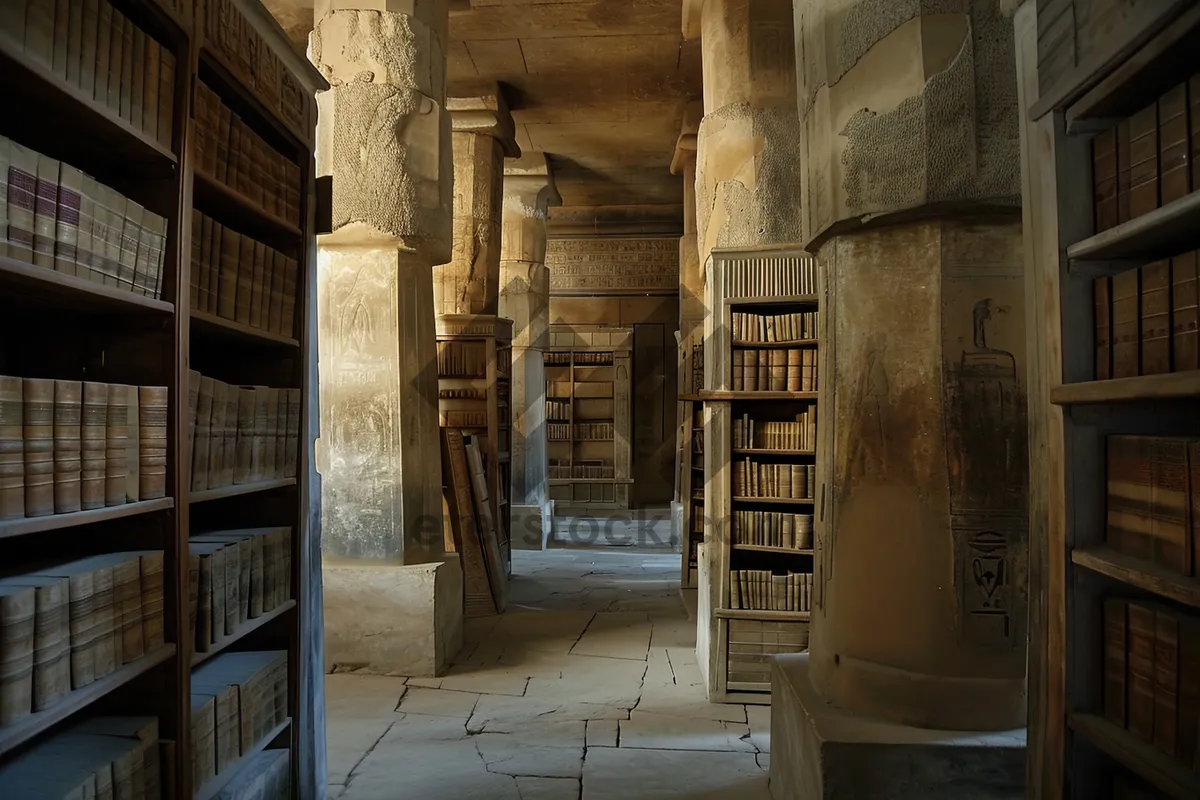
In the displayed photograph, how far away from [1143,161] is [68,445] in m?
2.43

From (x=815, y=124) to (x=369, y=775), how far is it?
345cm

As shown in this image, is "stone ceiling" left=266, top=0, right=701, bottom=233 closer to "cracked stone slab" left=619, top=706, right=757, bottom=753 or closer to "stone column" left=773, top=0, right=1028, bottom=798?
"stone column" left=773, top=0, right=1028, bottom=798

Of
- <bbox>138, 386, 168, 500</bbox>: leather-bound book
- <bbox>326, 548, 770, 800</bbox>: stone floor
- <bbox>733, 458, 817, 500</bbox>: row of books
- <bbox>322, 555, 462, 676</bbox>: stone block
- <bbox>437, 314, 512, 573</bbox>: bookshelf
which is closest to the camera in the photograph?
<bbox>138, 386, 168, 500</bbox>: leather-bound book

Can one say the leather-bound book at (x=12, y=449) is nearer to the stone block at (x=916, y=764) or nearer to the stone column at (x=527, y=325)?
the stone block at (x=916, y=764)

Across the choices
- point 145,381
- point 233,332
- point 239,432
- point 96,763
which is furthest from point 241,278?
point 96,763

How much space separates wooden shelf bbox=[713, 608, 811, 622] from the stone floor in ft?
1.73

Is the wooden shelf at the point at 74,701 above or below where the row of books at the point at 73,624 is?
below

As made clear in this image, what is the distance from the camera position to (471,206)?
8422mm

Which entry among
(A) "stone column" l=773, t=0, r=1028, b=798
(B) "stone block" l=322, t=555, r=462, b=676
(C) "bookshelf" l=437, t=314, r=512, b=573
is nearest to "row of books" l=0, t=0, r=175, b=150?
(A) "stone column" l=773, t=0, r=1028, b=798

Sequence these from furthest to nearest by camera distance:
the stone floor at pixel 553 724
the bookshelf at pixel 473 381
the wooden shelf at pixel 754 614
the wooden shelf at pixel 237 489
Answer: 1. the bookshelf at pixel 473 381
2. the wooden shelf at pixel 754 614
3. the stone floor at pixel 553 724
4. the wooden shelf at pixel 237 489

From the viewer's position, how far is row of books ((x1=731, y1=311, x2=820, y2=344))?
16.5 feet

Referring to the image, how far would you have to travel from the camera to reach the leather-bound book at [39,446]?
1692mm

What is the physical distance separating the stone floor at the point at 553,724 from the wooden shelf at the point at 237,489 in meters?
1.56

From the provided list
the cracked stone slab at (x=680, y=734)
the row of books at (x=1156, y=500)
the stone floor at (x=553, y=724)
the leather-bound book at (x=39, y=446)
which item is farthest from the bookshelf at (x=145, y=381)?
the row of books at (x=1156, y=500)
